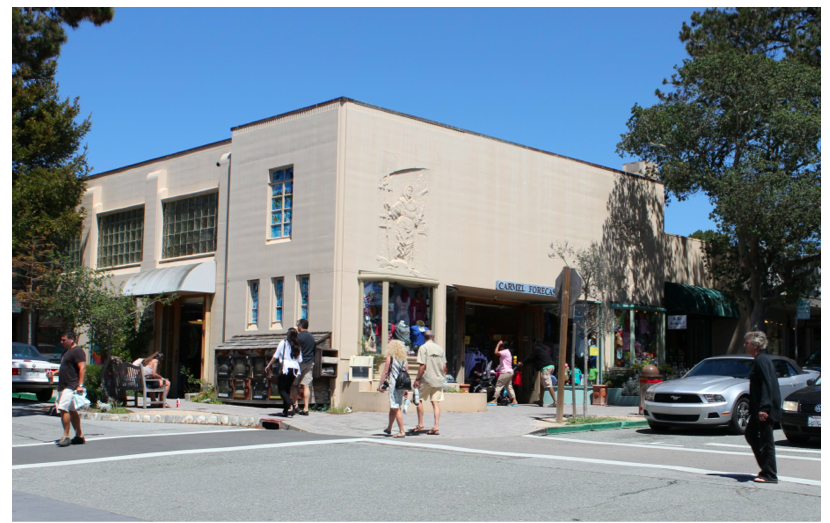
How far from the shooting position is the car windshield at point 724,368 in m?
16.3

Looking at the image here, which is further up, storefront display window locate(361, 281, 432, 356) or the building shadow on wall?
the building shadow on wall

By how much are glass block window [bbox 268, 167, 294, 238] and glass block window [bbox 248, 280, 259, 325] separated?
1322 millimetres

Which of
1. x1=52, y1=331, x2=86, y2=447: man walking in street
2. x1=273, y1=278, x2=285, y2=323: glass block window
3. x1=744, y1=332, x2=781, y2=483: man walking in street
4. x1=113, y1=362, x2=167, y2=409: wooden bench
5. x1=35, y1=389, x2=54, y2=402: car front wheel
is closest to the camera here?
x1=744, y1=332, x2=781, y2=483: man walking in street

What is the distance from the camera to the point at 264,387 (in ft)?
64.6

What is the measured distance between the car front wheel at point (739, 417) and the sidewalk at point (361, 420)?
8.30ft

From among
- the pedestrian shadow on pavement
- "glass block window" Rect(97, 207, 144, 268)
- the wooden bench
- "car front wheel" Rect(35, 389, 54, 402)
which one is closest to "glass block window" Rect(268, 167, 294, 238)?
the wooden bench

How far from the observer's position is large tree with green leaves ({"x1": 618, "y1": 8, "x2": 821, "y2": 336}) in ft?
78.0

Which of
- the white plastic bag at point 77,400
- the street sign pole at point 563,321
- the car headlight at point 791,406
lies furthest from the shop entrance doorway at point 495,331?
the white plastic bag at point 77,400

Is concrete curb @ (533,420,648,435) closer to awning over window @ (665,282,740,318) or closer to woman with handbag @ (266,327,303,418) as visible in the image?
woman with handbag @ (266,327,303,418)

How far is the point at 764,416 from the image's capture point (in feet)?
30.8

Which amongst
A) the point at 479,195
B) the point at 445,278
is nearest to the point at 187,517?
the point at 445,278

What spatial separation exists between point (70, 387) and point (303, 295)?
796 centimetres

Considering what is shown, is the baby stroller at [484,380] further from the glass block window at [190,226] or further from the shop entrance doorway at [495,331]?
the glass block window at [190,226]

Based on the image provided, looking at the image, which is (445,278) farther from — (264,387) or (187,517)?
(187,517)
